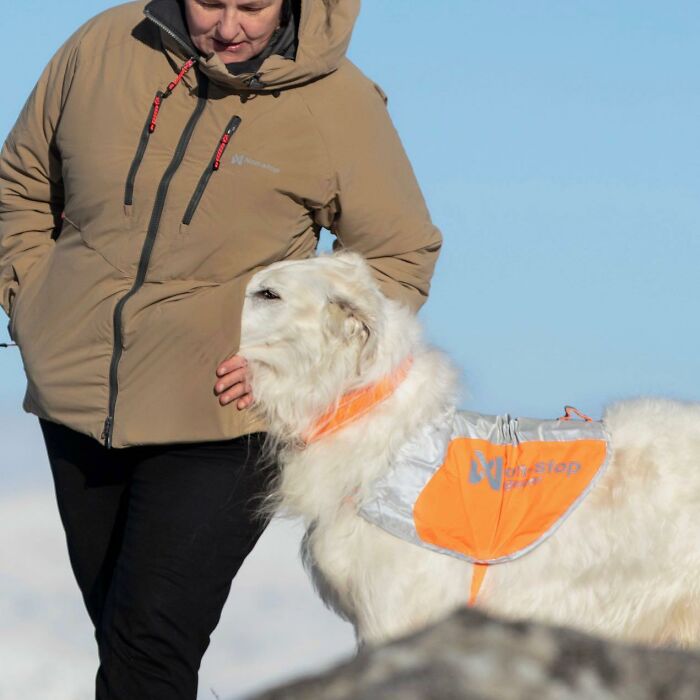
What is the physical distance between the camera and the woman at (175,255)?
402 cm

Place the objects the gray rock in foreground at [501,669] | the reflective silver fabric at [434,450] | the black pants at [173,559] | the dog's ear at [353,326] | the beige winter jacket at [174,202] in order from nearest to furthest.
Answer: the gray rock in foreground at [501,669], the black pants at [173,559], the beige winter jacket at [174,202], the reflective silver fabric at [434,450], the dog's ear at [353,326]

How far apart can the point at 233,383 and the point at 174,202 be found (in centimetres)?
64

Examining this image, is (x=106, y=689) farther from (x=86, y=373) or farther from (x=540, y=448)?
(x=540, y=448)

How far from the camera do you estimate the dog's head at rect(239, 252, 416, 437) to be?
4.43 metres

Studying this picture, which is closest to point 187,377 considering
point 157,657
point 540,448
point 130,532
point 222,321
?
point 222,321

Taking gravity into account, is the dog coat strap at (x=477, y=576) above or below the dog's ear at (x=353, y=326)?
below

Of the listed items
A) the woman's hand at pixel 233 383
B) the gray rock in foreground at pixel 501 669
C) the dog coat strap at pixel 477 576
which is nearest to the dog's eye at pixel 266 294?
the woman's hand at pixel 233 383

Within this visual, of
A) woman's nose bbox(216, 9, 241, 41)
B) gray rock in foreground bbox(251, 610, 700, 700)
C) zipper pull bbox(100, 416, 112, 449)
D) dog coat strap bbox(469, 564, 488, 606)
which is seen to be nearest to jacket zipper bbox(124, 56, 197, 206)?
woman's nose bbox(216, 9, 241, 41)

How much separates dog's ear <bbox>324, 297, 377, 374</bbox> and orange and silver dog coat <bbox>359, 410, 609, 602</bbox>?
352 mm

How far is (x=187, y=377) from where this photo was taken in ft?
13.5

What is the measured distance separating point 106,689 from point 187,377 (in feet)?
3.53

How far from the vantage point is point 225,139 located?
412 cm

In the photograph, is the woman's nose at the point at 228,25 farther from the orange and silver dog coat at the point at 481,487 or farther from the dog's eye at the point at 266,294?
the orange and silver dog coat at the point at 481,487

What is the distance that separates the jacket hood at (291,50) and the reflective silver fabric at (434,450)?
1335 mm
